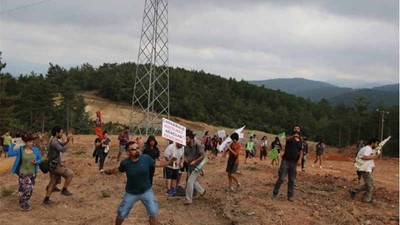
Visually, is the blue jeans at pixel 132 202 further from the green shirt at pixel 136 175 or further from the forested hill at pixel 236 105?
the forested hill at pixel 236 105

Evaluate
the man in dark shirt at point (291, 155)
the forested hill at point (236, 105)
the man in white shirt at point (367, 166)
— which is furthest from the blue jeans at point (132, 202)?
the forested hill at point (236, 105)

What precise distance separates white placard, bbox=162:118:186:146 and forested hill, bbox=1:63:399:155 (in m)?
55.6

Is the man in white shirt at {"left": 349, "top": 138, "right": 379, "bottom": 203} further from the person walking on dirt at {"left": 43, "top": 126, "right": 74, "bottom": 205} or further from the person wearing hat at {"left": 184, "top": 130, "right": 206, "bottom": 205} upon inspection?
the person walking on dirt at {"left": 43, "top": 126, "right": 74, "bottom": 205}

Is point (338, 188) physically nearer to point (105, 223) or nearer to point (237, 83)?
point (105, 223)

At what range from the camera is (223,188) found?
1088 cm

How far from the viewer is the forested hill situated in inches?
2880

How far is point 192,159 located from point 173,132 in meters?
0.95

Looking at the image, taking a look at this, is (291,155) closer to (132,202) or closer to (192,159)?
(192,159)

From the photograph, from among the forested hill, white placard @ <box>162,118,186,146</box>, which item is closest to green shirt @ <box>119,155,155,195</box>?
white placard @ <box>162,118,186,146</box>

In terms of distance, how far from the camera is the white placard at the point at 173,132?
849 centimetres

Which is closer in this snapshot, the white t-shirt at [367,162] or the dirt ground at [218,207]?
the dirt ground at [218,207]

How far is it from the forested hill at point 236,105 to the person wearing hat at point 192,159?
5525cm

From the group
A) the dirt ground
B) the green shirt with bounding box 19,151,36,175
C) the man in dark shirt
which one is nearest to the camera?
the dirt ground

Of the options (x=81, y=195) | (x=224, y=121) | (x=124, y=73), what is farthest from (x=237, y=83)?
(x=81, y=195)
